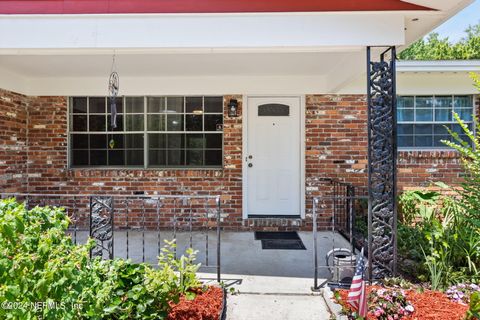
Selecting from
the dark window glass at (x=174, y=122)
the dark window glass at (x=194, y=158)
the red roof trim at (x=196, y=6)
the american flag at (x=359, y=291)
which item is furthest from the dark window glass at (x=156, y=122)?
the american flag at (x=359, y=291)

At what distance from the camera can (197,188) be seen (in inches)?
246

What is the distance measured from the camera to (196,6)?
3582 mm

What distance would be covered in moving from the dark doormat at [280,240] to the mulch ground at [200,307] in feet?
6.41

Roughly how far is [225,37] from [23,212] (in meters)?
2.47

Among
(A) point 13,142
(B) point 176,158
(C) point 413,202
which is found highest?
(A) point 13,142

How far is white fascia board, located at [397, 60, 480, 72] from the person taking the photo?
5750 millimetres

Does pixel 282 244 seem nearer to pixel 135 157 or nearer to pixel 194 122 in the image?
pixel 194 122

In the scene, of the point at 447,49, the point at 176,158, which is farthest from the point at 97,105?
the point at 447,49

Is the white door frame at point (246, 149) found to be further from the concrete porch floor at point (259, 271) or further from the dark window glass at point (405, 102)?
the dark window glass at point (405, 102)

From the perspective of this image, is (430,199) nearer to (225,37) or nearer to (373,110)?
(373,110)

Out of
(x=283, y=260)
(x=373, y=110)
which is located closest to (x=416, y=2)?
(x=373, y=110)

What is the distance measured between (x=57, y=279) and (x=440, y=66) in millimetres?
6256

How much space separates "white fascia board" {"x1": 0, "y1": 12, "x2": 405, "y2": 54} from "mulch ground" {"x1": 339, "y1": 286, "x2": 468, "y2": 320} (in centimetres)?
246

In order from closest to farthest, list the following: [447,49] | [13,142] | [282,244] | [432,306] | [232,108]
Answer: [432,306] → [282,244] → [13,142] → [232,108] → [447,49]
